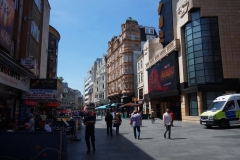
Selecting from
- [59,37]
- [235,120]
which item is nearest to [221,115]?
[235,120]

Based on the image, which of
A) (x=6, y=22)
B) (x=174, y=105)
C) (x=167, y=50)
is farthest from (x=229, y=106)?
(x=6, y=22)

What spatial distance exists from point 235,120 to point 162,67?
17354mm

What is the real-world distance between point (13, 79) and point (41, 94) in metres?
3.05

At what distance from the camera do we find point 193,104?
25.1m

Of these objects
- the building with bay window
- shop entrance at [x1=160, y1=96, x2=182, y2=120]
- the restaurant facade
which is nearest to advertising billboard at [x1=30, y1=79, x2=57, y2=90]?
the restaurant facade

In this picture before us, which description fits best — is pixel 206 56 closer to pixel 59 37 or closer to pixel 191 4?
pixel 191 4

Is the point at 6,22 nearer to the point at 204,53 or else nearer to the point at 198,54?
the point at 198,54

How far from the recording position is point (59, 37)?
4334cm

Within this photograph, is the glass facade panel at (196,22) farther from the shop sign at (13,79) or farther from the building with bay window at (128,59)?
the building with bay window at (128,59)

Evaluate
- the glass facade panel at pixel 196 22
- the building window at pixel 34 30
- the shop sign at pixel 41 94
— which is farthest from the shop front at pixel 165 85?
the shop sign at pixel 41 94

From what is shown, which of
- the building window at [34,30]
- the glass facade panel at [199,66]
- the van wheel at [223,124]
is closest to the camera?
the building window at [34,30]

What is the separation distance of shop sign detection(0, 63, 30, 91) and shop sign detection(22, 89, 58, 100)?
1.46 ft

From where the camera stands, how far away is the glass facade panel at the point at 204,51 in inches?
939

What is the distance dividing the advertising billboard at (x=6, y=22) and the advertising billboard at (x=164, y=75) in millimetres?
22093
